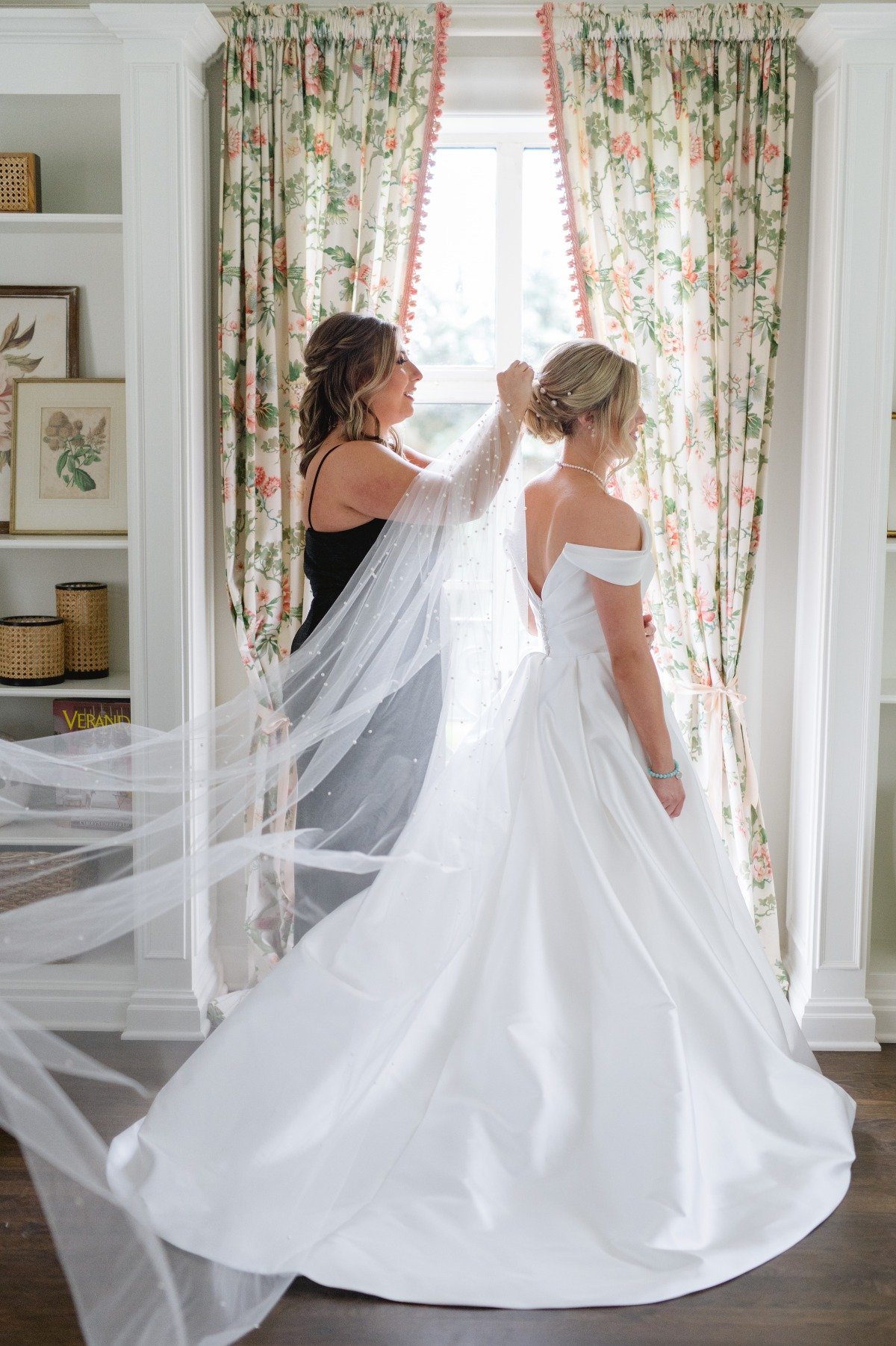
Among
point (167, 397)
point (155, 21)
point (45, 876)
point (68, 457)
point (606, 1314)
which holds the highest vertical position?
point (155, 21)

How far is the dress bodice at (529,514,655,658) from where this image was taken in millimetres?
2191

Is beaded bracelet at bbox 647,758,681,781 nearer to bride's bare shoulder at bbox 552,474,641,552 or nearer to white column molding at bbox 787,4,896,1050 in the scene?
bride's bare shoulder at bbox 552,474,641,552

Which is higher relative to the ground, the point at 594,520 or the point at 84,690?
the point at 594,520

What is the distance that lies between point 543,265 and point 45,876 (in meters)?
2.10

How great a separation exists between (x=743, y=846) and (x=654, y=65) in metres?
1.93

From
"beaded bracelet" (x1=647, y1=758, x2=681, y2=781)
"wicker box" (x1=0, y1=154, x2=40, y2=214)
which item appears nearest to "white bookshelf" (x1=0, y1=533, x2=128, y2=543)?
"wicker box" (x1=0, y1=154, x2=40, y2=214)

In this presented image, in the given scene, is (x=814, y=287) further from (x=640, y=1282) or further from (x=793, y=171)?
(x=640, y=1282)

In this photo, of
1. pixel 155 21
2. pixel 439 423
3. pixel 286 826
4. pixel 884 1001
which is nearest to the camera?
pixel 286 826

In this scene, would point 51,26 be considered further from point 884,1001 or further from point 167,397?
point 884,1001

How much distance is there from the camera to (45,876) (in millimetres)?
1872

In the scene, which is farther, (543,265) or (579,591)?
(543,265)

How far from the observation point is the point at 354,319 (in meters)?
2.38

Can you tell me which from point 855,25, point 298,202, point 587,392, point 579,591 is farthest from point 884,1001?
point 298,202

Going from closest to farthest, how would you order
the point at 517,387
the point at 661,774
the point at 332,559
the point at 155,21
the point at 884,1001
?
the point at 517,387 → the point at 661,774 → the point at 332,559 → the point at 155,21 → the point at 884,1001
